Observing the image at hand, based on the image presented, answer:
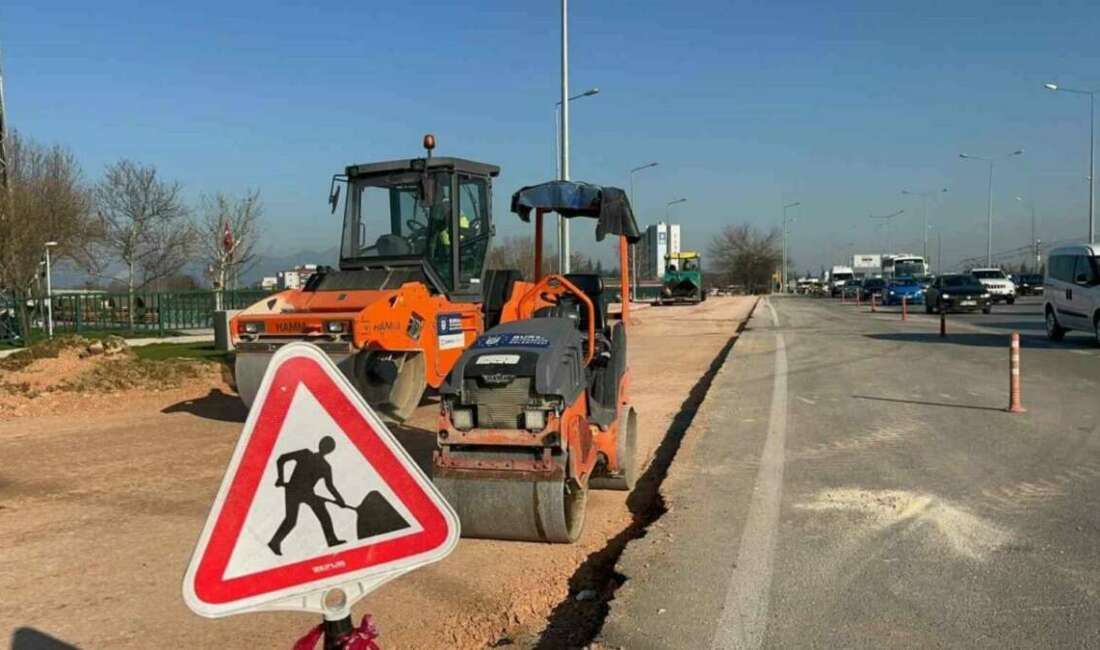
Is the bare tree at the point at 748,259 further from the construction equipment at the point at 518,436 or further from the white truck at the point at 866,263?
the construction equipment at the point at 518,436

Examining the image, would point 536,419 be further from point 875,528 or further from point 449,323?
point 449,323

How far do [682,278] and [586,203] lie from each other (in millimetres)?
52113

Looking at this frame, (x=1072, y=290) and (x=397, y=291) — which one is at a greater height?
(x=397, y=291)

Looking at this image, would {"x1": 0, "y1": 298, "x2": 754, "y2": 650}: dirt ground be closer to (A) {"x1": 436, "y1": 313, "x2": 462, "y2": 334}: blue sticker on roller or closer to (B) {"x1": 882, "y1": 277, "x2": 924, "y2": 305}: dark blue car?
(A) {"x1": 436, "y1": 313, "x2": 462, "y2": 334}: blue sticker on roller

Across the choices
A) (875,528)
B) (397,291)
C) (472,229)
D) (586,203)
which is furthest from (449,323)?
(875,528)

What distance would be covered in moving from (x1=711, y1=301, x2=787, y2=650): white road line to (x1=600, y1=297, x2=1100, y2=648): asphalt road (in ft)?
0.04

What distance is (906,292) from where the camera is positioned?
4759 cm

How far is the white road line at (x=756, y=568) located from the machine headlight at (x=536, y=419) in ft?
4.68

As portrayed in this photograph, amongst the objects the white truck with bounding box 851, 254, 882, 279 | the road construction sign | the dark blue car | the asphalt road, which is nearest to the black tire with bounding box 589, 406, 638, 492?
the asphalt road

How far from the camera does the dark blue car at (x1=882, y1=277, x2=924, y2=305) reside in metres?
48.1

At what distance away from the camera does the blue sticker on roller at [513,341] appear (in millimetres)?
5449

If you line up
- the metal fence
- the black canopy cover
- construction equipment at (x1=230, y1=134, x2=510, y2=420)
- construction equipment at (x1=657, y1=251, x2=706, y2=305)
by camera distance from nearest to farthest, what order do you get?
the black canopy cover < construction equipment at (x1=230, y1=134, x2=510, y2=420) < the metal fence < construction equipment at (x1=657, y1=251, x2=706, y2=305)

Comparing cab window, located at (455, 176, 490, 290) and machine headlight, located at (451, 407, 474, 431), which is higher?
cab window, located at (455, 176, 490, 290)

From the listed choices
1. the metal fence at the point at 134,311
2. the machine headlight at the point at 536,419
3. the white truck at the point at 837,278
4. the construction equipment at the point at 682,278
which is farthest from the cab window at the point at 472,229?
the white truck at the point at 837,278
